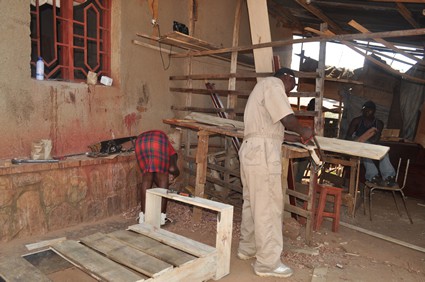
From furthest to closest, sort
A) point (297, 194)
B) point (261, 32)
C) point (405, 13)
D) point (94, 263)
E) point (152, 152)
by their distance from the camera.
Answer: point (405, 13) → point (261, 32) → point (152, 152) → point (297, 194) → point (94, 263)

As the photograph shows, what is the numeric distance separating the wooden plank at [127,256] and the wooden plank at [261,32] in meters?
3.28

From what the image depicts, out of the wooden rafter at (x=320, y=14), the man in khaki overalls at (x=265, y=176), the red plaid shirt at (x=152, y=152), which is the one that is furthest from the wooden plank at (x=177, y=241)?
the wooden rafter at (x=320, y=14)

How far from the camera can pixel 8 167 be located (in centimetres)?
361

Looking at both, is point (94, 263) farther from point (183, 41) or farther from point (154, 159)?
point (183, 41)

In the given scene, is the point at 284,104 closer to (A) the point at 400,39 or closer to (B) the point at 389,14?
(B) the point at 389,14

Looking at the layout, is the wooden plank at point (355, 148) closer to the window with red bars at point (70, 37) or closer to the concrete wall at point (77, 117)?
the concrete wall at point (77, 117)

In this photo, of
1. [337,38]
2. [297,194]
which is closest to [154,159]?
[297,194]

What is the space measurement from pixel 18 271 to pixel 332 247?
3.42 metres

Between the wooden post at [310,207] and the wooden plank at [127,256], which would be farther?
the wooden post at [310,207]

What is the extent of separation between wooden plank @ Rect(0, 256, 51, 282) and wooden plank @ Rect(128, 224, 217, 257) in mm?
1037

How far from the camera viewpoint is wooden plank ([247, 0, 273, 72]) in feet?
16.4

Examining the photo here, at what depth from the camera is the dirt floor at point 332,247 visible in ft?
11.4

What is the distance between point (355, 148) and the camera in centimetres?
363

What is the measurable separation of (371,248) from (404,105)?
5176mm
